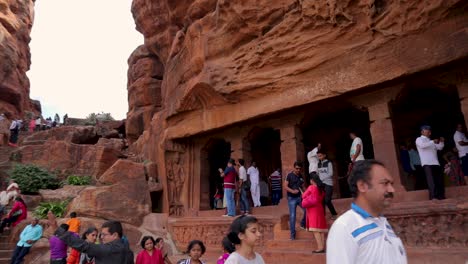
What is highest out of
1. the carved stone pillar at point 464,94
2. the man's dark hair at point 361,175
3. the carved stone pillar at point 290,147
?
the carved stone pillar at point 464,94

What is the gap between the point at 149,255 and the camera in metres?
5.08

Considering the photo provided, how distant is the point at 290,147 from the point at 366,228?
9668 mm

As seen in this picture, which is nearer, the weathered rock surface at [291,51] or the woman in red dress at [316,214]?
the woman in red dress at [316,214]

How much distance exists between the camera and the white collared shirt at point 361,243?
177 centimetres

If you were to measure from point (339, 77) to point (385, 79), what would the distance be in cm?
121

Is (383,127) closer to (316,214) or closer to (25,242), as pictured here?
(316,214)

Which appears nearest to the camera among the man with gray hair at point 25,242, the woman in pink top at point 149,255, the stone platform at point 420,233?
the woman in pink top at point 149,255

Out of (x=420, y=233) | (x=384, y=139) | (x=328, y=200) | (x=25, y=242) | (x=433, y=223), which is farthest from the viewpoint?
(x=384, y=139)

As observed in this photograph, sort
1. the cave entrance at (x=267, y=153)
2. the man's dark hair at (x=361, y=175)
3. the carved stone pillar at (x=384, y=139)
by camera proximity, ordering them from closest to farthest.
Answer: the man's dark hair at (x=361, y=175), the carved stone pillar at (x=384, y=139), the cave entrance at (x=267, y=153)

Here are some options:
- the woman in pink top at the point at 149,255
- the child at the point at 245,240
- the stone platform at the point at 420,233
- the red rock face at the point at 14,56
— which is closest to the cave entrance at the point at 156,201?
the stone platform at the point at 420,233

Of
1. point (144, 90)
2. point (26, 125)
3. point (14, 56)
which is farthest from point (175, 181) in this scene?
point (14, 56)

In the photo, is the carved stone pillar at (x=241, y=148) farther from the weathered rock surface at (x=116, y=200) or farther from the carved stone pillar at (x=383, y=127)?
the carved stone pillar at (x=383, y=127)

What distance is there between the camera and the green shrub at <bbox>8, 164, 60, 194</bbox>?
13609mm

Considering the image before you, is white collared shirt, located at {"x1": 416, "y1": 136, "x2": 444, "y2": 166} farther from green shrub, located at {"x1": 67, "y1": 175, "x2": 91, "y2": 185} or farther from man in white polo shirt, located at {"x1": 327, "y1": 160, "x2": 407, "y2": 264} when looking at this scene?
green shrub, located at {"x1": 67, "y1": 175, "x2": 91, "y2": 185}
